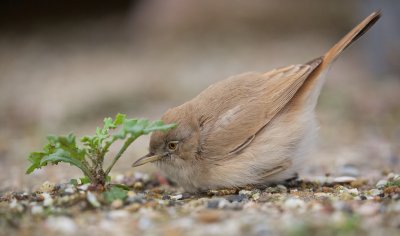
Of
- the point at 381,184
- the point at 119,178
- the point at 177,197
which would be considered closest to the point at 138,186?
the point at 119,178

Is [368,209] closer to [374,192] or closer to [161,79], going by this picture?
[374,192]

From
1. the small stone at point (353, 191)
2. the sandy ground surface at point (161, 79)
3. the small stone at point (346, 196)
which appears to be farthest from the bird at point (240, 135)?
the small stone at point (346, 196)

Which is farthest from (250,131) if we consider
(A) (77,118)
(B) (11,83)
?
(B) (11,83)

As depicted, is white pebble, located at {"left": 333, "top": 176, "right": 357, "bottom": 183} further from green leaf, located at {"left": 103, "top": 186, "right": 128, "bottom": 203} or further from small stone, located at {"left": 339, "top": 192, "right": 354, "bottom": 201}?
green leaf, located at {"left": 103, "top": 186, "right": 128, "bottom": 203}

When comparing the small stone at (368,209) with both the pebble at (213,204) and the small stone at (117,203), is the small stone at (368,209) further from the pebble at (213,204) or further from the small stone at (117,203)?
the small stone at (117,203)

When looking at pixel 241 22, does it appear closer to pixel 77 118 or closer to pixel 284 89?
pixel 77 118

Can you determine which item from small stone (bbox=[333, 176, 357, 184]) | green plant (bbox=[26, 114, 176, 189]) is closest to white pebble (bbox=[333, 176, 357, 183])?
small stone (bbox=[333, 176, 357, 184])
